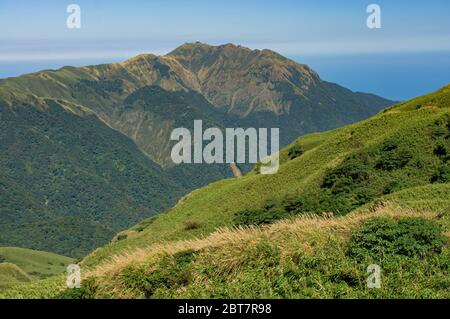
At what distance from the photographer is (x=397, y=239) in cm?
2244

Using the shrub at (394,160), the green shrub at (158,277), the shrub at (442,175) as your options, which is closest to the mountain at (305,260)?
the green shrub at (158,277)

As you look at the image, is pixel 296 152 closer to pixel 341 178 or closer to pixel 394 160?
pixel 341 178

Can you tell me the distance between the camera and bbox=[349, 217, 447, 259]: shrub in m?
21.8

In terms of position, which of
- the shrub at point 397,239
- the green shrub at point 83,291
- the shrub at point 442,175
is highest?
the shrub at point 397,239

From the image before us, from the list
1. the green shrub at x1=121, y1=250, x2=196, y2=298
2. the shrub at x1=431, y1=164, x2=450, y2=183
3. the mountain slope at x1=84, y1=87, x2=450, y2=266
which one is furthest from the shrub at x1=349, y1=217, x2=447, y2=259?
the shrub at x1=431, y1=164, x2=450, y2=183

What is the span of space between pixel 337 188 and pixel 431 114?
21.3m

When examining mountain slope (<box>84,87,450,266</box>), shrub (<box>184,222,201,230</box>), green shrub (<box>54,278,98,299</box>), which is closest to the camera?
green shrub (<box>54,278,98,299</box>)

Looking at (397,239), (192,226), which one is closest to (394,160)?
(192,226)

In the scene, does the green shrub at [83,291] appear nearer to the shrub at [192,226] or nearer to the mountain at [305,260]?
the mountain at [305,260]

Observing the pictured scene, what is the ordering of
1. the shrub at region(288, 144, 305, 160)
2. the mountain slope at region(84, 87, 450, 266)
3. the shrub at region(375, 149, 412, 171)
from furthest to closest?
1. the shrub at region(288, 144, 305, 160)
2. the shrub at region(375, 149, 412, 171)
3. the mountain slope at region(84, 87, 450, 266)

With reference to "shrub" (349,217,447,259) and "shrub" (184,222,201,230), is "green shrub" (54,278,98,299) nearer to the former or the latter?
"shrub" (349,217,447,259)

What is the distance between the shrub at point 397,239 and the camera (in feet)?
71.5

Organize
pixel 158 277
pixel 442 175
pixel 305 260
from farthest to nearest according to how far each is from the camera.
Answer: pixel 442 175 → pixel 158 277 → pixel 305 260
